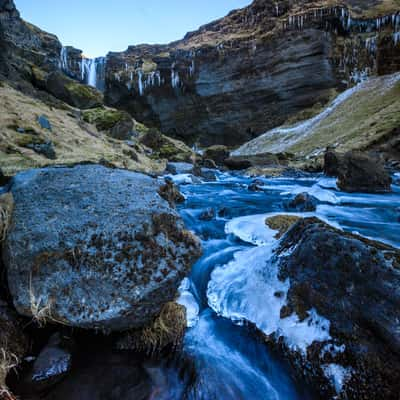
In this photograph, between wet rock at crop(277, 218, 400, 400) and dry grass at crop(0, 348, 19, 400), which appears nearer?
dry grass at crop(0, 348, 19, 400)

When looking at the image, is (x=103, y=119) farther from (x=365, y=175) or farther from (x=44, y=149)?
(x=365, y=175)

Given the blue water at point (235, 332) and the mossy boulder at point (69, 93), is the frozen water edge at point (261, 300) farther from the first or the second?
the mossy boulder at point (69, 93)

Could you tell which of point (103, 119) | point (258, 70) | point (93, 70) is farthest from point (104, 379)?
point (93, 70)

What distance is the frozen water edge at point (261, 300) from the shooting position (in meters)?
2.93

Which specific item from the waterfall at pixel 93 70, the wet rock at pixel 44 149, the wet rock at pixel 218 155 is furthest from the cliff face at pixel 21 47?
the wet rock at pixel 218 155

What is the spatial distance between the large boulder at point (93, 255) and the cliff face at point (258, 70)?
194 ft

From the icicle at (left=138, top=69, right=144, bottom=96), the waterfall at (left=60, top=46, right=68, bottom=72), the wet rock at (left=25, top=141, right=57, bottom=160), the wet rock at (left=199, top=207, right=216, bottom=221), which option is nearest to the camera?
the wet rock at (left=199, top=207, right=216, bottom=221)

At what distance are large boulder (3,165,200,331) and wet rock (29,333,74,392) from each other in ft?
1.07

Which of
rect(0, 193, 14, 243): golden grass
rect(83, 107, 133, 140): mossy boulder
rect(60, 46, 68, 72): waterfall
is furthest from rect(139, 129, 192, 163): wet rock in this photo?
rect(60, 46, 68, 72): waterfall

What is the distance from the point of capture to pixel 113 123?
38.2 m

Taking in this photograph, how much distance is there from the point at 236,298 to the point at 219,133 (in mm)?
71434

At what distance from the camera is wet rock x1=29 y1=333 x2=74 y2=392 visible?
2496 mm

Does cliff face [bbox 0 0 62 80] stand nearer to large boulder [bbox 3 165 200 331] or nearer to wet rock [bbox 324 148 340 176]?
wet rock [bbox 324 148 340 176]

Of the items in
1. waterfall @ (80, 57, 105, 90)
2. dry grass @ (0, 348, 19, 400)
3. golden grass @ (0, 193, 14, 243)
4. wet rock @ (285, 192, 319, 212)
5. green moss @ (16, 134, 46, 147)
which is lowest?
dry grass @ (0, 348, 19, 400)
